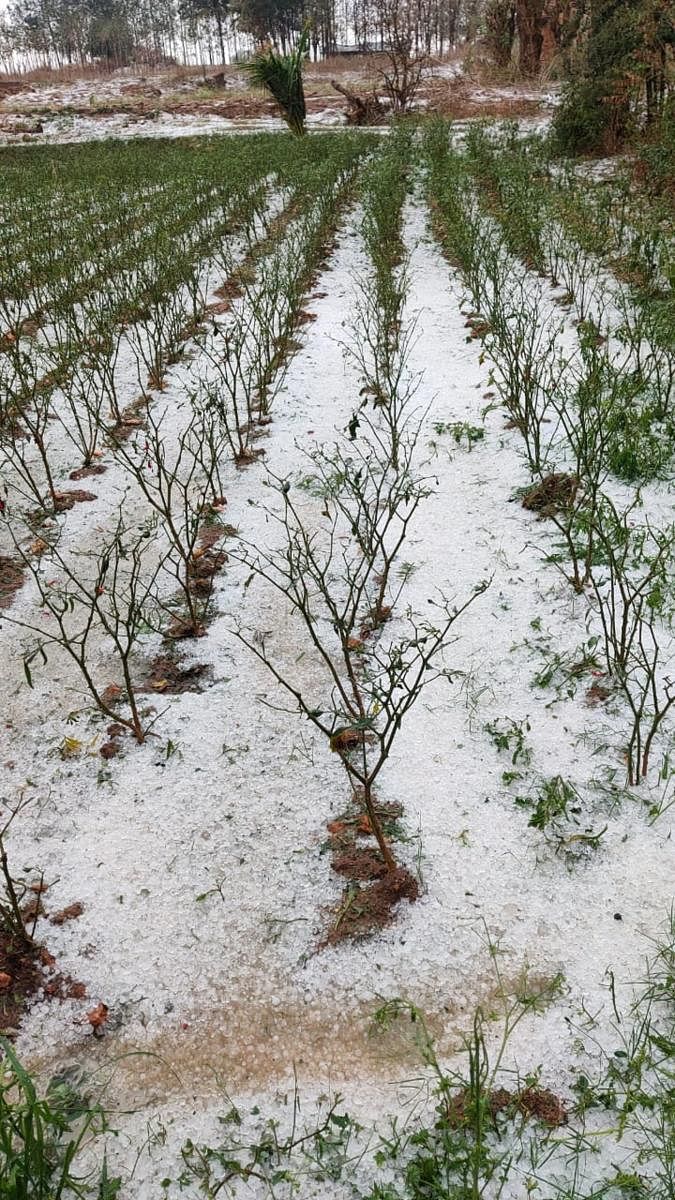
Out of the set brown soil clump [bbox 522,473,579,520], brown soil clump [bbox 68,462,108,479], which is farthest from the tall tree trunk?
brown soil clump [bbox 68,462,108,479]

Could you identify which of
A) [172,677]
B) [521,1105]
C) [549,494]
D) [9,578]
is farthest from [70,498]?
[521,1105]

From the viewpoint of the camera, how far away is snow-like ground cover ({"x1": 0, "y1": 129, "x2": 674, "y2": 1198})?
5.43ft

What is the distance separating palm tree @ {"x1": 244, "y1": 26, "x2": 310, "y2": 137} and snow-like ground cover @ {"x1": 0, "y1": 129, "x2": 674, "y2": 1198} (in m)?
18.2

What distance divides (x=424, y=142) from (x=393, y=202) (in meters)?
6.82

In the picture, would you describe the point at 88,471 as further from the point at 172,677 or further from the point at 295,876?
the point at 295,876

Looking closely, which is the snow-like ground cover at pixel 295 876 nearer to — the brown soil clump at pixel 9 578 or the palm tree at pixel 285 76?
the brown soil clump at pixel 9 578

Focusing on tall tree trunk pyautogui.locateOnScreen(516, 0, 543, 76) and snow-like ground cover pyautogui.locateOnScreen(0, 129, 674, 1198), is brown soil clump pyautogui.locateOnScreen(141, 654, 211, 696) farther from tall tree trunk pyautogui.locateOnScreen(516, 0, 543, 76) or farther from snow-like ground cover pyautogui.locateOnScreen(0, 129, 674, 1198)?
tall tree trunk pyautogui.locateOnScreen(516, 0, 543, 76)

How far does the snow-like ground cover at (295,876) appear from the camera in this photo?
1.65 meters

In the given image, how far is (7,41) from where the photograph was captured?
46938 millimetres

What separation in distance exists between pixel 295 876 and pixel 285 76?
64.6 ft

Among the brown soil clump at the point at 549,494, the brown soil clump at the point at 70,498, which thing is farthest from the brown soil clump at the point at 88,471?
the brown soil clump at the point at 549,494

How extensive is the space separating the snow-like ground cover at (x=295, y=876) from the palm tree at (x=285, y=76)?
1821 cm

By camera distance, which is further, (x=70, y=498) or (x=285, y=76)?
(x=285, y=76)

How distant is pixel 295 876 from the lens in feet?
6.79
